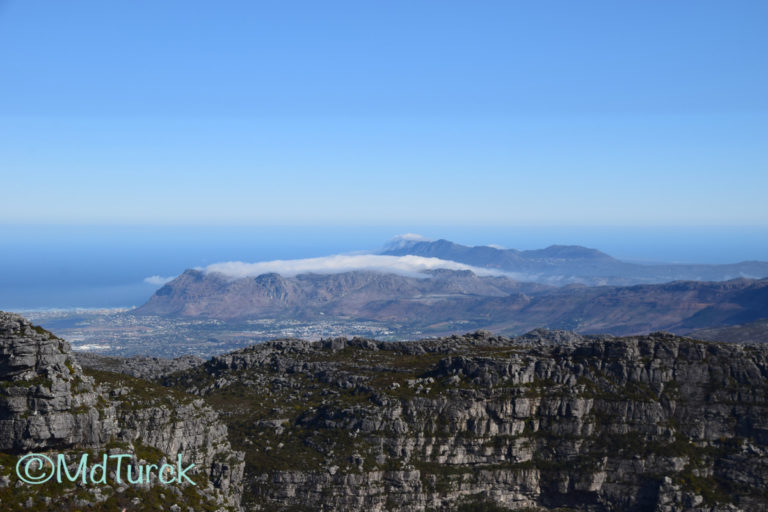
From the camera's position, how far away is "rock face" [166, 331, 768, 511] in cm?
12800

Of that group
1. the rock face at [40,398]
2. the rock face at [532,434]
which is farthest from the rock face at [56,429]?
the rock face at [532,434]

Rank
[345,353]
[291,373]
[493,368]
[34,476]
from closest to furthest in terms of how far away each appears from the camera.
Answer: [34,476] < [493,368] < [291,373] < [345,353]

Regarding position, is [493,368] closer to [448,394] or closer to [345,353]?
[448,394]

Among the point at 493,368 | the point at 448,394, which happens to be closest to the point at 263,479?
the point at 448,394

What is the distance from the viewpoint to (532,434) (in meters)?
138

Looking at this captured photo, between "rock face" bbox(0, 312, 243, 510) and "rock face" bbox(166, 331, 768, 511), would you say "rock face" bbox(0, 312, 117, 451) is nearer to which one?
"rock face" bbox(0, 312, 243, 510)

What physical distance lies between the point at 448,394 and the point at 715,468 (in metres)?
43.9

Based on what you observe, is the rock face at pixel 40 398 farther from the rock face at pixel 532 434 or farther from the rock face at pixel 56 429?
the rock face at pixel 532 434

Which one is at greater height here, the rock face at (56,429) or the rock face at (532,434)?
the rock face at (56,429)

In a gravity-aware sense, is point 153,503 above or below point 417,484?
above

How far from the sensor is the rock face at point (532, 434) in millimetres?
128000

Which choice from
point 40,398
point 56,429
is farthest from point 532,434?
point 40,398

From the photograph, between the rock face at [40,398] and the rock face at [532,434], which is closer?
the rock face at [40,398]

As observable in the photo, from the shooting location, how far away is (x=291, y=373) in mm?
164875
